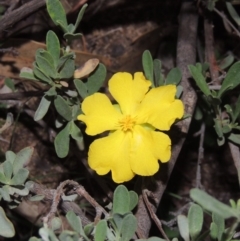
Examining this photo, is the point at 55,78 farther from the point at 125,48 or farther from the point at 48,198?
the point at 125,48

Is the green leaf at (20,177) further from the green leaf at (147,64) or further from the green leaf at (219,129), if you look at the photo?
the green leaf at (219,129)

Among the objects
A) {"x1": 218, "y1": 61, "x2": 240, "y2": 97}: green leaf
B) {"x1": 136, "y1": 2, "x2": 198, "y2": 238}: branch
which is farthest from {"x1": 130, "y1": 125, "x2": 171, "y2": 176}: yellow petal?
{"x1": 218, "y1": 61, "x2": 240, "y2": 97}: green leaf

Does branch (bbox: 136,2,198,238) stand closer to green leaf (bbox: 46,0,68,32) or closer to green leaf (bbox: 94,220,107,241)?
green leaf (bbox: 94,220,107,241)

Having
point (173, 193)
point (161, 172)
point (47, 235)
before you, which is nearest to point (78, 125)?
point (161, 172)

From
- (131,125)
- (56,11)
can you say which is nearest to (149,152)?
(131,125)

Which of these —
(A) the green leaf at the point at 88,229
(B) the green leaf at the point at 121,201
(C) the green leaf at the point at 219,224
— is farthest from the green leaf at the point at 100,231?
(C) the green leaf at the point at 219,224

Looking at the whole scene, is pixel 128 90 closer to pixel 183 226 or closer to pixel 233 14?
pixel 183 226
